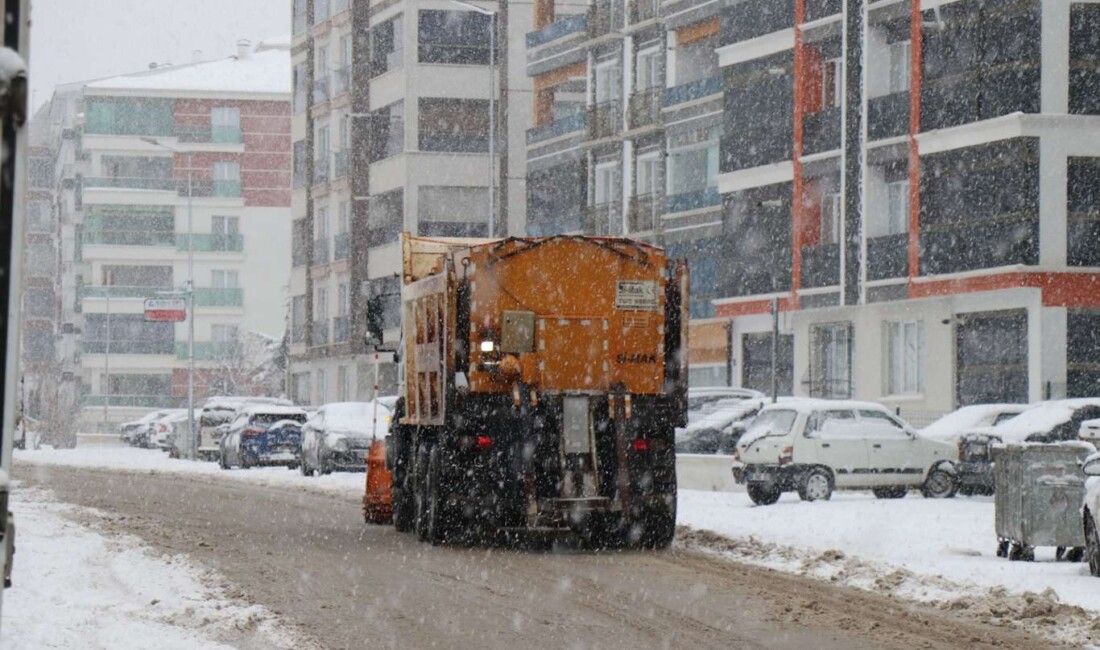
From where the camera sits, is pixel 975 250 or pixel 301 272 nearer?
pixel 975 250

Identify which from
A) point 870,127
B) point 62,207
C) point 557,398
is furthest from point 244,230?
point 557,398

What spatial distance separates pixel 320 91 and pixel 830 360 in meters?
34.8

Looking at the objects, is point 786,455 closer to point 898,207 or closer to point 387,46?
point 898,207

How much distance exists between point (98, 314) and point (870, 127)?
2632 inches

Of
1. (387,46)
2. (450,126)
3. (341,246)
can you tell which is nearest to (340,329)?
(341,246)

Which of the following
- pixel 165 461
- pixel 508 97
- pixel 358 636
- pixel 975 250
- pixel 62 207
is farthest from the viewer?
Result: pixel 62 207

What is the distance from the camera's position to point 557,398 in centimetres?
2022

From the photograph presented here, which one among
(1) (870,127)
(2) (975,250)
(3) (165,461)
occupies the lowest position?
(3) (165,461)

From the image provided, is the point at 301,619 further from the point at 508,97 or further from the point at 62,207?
the point at 62,207

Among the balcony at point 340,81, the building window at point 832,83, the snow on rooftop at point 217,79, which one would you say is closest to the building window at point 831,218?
the building window at point 832,83

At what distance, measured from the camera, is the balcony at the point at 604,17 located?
198ft

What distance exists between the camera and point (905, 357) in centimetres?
4597

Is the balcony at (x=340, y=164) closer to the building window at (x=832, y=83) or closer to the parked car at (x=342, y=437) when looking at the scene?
the building window at (x=832, y=83)

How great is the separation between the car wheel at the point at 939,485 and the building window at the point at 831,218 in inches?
667
